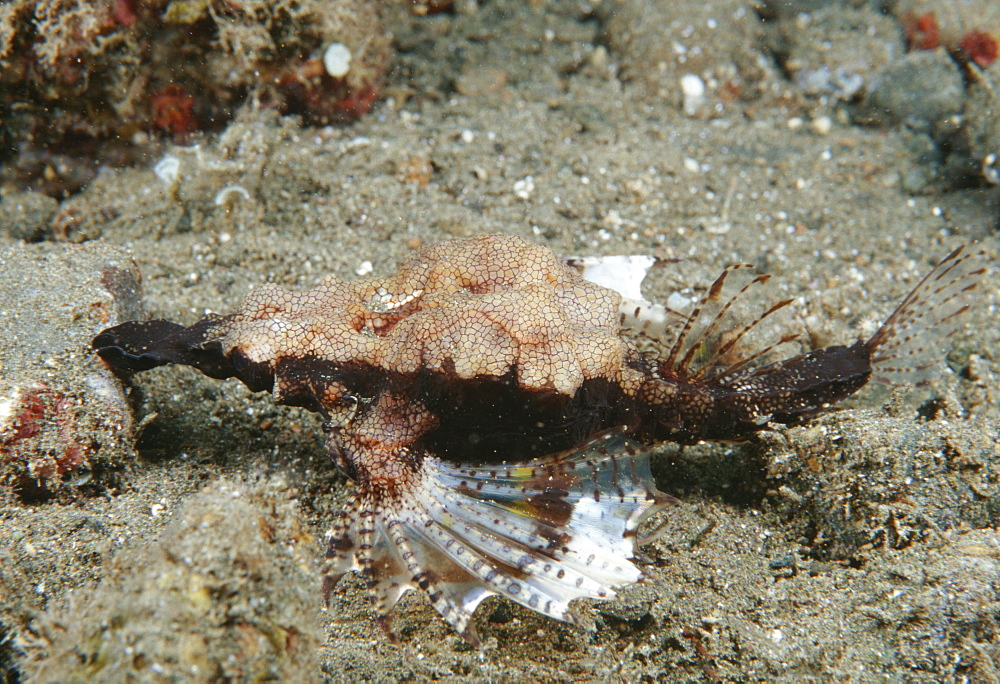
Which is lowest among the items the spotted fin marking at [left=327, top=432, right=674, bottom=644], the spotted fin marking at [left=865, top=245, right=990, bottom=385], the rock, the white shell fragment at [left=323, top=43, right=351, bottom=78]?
the spotted fin marking at [left=327, top=432, right=674, bottom=644]

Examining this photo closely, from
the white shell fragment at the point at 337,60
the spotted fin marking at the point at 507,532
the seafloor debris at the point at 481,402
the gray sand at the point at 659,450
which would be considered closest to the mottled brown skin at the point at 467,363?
the seafloor debris at the point at 481,402

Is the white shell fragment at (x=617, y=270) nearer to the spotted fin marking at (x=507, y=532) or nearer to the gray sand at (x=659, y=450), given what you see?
the gray sand at (x=659, y=450)

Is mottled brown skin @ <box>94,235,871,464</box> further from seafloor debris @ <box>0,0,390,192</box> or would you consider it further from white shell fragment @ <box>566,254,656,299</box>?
seafloor debris @ <box>0,0,390,192</box>

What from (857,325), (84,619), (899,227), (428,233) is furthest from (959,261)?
(84,619)

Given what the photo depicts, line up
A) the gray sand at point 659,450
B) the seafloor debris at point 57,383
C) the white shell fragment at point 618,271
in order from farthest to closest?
the white shell fragment at point 618,271 < the seafloor debris at point 57,383 < the gray sand at point 659,450

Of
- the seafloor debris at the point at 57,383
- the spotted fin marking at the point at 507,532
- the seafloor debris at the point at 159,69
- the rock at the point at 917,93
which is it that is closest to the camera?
the spotted fin marking at the point at 507,532

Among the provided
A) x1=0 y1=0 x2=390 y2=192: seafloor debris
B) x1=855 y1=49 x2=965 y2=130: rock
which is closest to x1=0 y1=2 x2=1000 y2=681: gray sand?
x1=855 y1=49 x2=965 y2=130: rock
